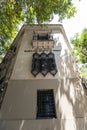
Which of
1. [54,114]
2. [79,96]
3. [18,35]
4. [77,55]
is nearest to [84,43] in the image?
[77,55]

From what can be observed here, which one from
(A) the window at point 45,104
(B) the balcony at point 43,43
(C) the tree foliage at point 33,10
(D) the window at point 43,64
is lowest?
(A) the window at point 45,104

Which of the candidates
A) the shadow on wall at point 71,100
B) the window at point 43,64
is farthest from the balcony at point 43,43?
the shadow on wall at point 71,100

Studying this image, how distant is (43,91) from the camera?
9.79m

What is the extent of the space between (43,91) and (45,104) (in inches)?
27.8

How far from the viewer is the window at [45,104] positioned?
8.85 meters

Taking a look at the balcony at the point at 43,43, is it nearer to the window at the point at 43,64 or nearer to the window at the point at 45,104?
the window at the point at 43,64

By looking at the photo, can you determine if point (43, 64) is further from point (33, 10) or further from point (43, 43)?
point (33, 10)

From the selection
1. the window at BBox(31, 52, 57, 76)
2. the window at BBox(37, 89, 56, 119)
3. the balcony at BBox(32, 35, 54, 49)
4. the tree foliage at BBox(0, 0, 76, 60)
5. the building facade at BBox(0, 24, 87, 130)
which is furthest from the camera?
the balcony at BBox(32, 35, 54, 49)

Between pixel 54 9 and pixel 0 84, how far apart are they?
4.85 metres

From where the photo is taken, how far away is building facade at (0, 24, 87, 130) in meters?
8.38

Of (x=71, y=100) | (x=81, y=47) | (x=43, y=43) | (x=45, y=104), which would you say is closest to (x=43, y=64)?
(x=43, y=43)

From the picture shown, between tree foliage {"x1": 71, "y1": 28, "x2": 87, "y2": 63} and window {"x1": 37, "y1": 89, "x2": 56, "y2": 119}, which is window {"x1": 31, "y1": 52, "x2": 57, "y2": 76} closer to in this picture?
window {"x1": 37, "y1": 89, "x2": 56, "y2": 119}

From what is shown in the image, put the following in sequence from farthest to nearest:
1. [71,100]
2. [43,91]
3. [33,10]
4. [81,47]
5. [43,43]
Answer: [81,47] → [43,43] → [33,10] → [43,91] → [71,100]

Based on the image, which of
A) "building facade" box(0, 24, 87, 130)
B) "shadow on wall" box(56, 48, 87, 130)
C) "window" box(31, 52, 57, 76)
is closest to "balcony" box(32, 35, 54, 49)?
Result: "building facade" box(0, 24, 87, 130)
